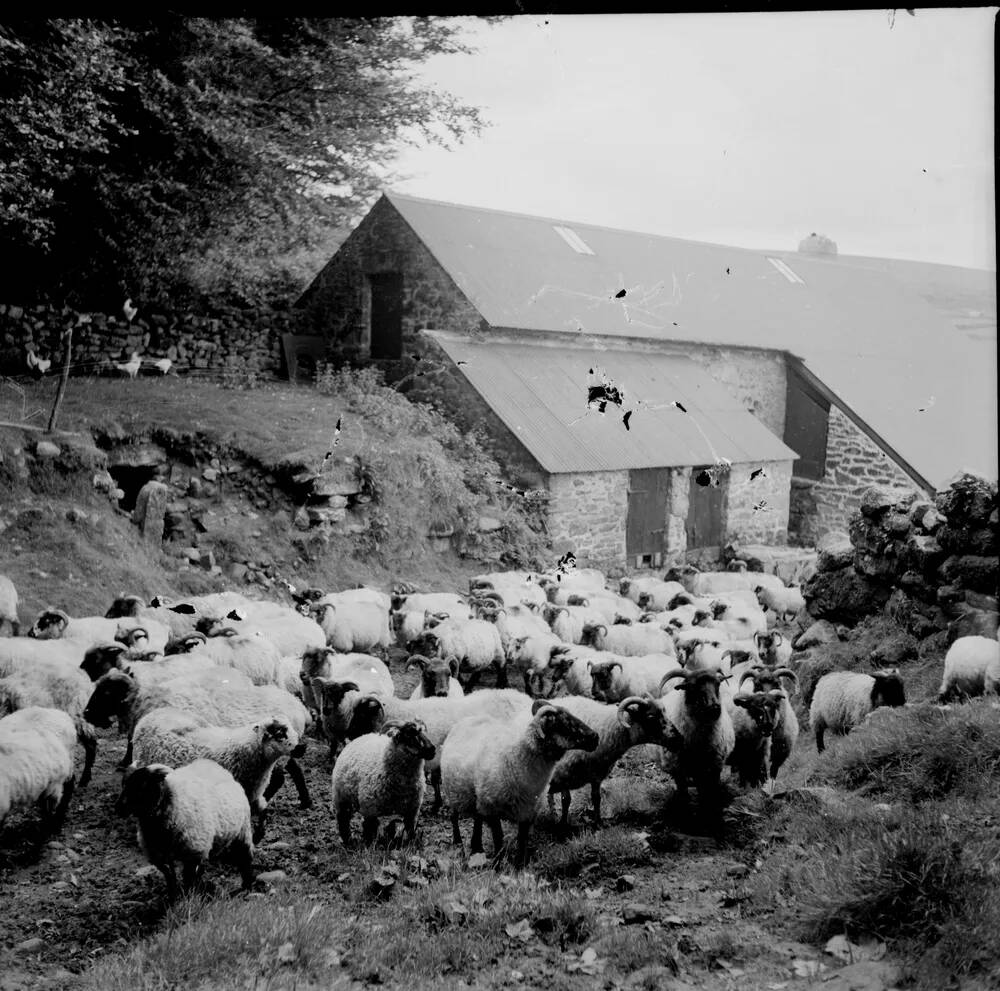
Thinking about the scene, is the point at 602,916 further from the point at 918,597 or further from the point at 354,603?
the point at 354,603

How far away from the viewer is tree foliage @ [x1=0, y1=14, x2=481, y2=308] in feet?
18.2

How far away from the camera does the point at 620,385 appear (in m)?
6.67

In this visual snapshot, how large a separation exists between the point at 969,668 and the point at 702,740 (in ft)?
6.94

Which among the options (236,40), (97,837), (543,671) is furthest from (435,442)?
(97,837)

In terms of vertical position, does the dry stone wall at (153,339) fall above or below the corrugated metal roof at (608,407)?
above

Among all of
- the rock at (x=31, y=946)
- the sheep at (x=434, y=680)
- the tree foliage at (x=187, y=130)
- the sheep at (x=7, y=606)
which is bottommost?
the rock at (x=31, y=946)

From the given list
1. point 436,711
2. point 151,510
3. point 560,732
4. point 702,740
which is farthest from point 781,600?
point 151,510

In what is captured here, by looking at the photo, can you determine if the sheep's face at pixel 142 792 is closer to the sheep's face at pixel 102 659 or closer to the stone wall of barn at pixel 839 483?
the sheep's face at pixel 102 659

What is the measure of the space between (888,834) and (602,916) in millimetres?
1602

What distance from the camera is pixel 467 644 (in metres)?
9.55

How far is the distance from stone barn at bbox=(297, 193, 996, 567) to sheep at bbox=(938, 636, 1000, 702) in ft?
4.65

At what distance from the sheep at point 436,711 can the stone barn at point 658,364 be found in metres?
1.52

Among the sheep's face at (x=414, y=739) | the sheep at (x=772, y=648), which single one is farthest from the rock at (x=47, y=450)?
the sheep at (x=772, y=648)

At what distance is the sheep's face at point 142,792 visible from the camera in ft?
16.4
